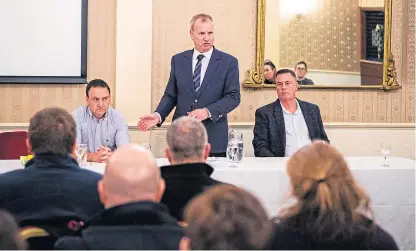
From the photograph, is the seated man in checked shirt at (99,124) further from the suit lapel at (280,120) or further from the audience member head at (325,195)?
the audience member head at (325,195)

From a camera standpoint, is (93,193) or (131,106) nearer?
(93,193)

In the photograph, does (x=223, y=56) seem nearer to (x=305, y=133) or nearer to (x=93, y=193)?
(x=305, y=133)

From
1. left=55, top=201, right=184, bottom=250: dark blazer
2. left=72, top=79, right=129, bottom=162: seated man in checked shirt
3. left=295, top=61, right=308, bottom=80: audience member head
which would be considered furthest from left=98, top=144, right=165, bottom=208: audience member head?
left=295, top=61, right=308, bottom=80: audience member head

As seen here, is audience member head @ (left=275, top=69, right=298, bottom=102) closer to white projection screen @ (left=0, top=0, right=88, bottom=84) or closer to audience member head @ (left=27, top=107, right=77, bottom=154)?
white projection screen @ (left=0, top=0, right=88, bottom=84)

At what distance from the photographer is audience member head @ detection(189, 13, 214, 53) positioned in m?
4.80

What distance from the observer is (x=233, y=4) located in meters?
5.98

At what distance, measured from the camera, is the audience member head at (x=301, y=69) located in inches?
239

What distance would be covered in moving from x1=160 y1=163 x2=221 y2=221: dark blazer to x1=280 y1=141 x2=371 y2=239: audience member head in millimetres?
514

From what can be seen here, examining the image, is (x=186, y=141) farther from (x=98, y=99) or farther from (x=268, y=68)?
(x=268, y=68)

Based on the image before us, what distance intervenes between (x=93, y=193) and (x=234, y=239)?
1.13 metres

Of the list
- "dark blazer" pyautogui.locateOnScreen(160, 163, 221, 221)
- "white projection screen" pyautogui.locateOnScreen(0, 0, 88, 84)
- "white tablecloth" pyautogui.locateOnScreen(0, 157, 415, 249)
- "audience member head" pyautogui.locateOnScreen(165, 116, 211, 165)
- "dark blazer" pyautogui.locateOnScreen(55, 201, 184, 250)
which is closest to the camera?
"dark blazer" pyautogui.locateOnScreen(55, 201, 184, 250)

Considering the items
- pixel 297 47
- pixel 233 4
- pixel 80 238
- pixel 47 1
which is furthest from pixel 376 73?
pixel 80 238

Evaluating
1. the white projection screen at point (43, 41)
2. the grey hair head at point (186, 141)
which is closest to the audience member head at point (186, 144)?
the grey hair head at point (186, 141)

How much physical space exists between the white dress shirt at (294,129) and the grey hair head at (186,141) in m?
2.01
